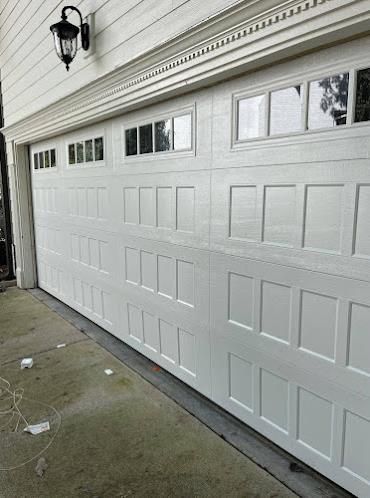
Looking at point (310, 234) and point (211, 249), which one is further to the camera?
point (211, 249)

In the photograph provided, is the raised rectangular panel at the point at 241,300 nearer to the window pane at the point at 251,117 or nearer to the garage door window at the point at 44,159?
the window pane at the point at 251,117

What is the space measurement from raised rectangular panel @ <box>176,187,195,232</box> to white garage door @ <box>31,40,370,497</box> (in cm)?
1

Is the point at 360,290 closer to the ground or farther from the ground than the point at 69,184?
closer to the ground

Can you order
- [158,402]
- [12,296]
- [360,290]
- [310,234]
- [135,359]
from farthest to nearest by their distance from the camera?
[12,296]
[135,359]
[158,402]
[310,234]
[360,290]

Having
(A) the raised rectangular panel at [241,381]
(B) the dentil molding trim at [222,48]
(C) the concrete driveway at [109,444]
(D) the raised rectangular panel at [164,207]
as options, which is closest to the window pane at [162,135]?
(B) the dentil molding trim at [222,48]

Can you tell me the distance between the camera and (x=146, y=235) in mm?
3166

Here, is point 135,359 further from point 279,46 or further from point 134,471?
point 279,46

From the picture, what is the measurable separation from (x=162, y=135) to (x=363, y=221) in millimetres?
1719

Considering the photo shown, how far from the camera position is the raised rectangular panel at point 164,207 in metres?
2.87

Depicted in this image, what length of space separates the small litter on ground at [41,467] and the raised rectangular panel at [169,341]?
117 centimetres

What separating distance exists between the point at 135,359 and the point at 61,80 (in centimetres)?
294

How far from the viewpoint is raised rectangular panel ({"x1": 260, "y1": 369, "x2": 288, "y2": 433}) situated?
216 cm

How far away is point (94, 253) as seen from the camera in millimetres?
4051

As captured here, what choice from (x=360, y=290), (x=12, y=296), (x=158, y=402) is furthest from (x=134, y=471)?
(x=12, y=296)
